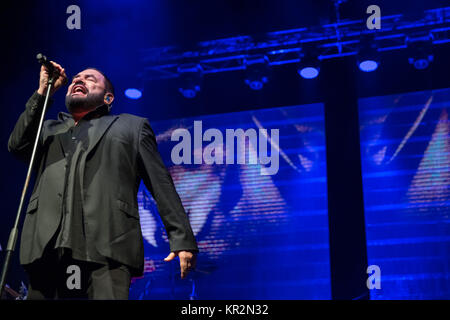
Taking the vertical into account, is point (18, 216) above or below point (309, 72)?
below

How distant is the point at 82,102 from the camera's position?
2.47 metres

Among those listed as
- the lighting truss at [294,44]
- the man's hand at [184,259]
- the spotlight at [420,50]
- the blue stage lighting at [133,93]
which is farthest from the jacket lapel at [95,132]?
the spotlight at [420,50]

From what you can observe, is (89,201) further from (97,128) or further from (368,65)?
(368,65)

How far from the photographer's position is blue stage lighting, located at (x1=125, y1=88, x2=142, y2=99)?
249 inches

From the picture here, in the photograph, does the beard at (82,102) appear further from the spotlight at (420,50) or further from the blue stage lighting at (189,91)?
the spotlight at (420,50)

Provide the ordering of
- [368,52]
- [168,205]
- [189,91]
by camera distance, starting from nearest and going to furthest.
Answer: [168,205]
[368,52]
[189,91]

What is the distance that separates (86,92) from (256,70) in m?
3.84

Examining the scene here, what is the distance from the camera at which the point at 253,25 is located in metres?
5.90

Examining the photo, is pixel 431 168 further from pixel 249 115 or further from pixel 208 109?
pixel 208 109

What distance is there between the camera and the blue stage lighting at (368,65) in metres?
5.84

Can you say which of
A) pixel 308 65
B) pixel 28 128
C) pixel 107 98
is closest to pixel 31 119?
pixel 28 128

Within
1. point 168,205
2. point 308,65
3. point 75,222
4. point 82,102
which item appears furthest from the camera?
point 308,65

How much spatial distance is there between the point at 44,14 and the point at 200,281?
2.78 meters
